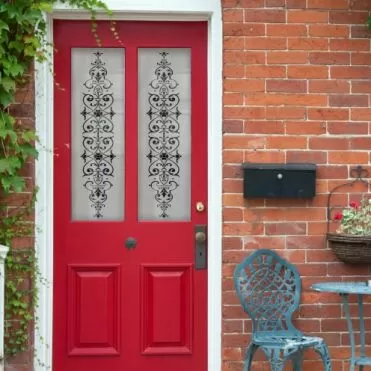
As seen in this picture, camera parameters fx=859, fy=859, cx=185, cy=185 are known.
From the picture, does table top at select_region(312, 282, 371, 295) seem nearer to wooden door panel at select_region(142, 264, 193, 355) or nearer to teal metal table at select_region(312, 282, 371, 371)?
teal metal table at select_region(312, 282, 371, 371)

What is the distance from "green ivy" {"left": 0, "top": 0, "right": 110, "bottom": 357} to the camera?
504 centimetres

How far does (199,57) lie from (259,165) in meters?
0.81

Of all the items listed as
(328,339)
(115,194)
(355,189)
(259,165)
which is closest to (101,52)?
(115,194)

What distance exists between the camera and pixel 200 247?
541 centimetres

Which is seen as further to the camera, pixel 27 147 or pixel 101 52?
pixel 101 52

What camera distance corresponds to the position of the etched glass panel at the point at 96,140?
17.7ft

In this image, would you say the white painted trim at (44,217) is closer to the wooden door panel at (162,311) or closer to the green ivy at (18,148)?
the green ivy at (18,148)

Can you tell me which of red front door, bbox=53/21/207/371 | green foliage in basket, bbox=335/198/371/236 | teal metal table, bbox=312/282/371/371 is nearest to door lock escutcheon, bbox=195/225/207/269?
red front door, bbox=53/21/207/371

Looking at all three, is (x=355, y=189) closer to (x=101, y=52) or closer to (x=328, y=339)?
(x=328, y=339)

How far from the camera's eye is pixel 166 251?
5414 millimetres

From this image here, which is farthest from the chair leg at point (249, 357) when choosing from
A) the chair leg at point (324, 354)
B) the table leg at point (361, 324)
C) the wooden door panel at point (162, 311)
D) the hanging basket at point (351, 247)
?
the hanging basket at point (351, 247)

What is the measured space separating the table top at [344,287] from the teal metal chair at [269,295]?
0.63 ft

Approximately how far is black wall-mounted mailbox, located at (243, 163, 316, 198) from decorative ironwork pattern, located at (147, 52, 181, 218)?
495 millimetres

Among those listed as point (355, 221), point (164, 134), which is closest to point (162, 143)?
point (164, 134)
